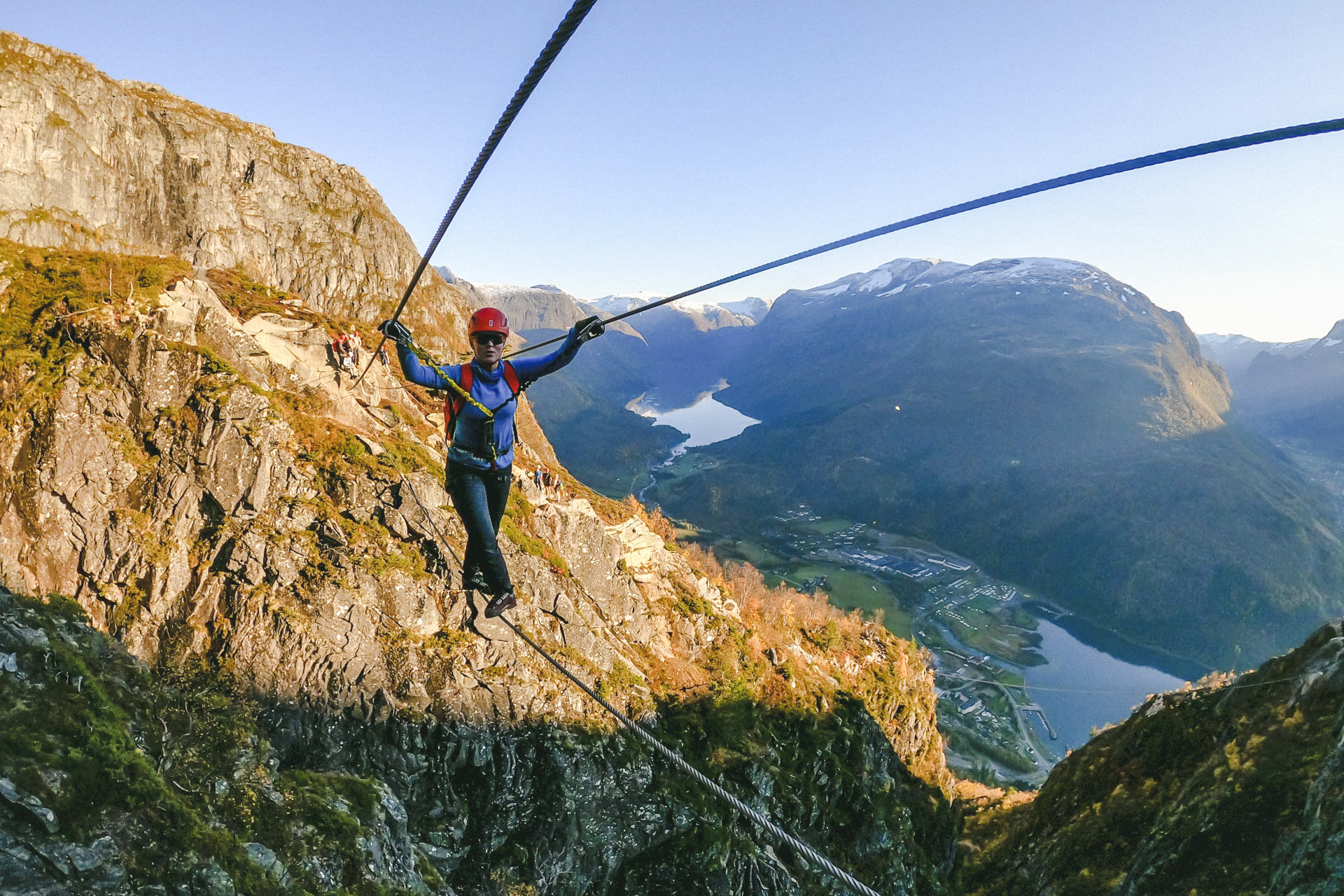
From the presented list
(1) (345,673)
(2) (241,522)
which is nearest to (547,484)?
(1) (345,673)

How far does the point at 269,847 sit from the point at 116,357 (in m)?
24.3

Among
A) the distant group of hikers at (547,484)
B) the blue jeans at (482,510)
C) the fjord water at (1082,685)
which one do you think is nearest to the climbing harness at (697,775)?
the blue jeans at (482,510)

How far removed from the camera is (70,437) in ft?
73.7

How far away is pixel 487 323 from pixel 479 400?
917 millimetres

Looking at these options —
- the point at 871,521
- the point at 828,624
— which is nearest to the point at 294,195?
the point at 828,624

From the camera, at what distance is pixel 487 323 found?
6719 millimetres

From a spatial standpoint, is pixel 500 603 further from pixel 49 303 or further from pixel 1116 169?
pixel 49 303

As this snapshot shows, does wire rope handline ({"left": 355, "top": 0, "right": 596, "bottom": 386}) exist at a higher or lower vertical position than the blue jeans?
higher

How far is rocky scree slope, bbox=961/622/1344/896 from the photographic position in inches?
898

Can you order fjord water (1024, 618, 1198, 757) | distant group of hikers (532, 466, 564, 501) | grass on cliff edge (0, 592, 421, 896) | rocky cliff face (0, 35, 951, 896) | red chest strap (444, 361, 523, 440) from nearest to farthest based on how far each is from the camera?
red chest strap (444, 361, 523, 440)
grass on cliff edge (0, 592, 421, 896)
rocky cliff face (0, 35, 951, 896)
distant group of hikers (532, 466, 564, 501)
fjord water (1024, 618, 1198, 757)

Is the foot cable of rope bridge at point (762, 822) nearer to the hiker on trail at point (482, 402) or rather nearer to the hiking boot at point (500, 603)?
the hiking boot at point (500, 603)

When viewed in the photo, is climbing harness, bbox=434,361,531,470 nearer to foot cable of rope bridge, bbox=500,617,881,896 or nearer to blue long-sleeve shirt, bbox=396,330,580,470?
blue long-sleeve shirt, bbox=396,330,580,470

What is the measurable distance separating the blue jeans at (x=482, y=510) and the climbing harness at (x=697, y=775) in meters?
1.11

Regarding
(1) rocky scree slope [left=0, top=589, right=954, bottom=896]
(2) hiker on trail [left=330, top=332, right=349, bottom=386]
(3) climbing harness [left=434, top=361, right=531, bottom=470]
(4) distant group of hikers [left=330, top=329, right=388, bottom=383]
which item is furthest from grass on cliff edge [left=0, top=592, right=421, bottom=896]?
(4) distant group of hikers [left=330, top=329, right=388, bottom=383]
